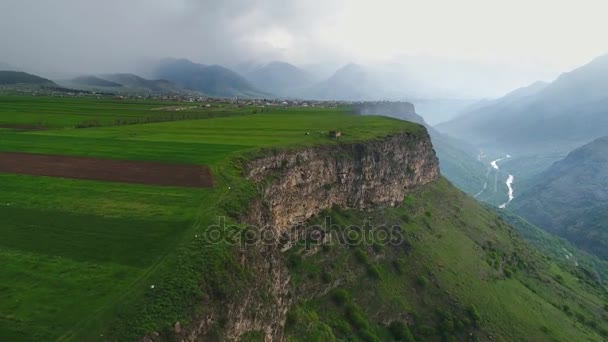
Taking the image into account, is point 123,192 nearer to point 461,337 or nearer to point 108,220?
point 108,220

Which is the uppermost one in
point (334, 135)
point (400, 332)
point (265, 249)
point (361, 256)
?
point (334, 135)

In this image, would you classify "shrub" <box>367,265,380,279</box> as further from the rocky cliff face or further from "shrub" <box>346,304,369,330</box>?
the rocky cliff face

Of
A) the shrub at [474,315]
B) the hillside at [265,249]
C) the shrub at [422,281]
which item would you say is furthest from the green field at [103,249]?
the shrub at [474,315]

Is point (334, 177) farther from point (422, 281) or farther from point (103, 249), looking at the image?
point (103, 249)

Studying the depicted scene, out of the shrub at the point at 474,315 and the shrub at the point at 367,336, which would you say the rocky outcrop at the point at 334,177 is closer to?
the shrub at the point at 367,336

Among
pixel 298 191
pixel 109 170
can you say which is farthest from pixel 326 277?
pixel 109 170

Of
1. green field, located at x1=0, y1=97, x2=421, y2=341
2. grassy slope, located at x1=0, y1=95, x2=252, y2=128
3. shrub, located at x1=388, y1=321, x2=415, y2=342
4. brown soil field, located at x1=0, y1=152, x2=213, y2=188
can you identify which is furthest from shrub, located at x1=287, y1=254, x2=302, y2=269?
grassy slope, located at x1=0, y1=95, x2=252, y2=128
